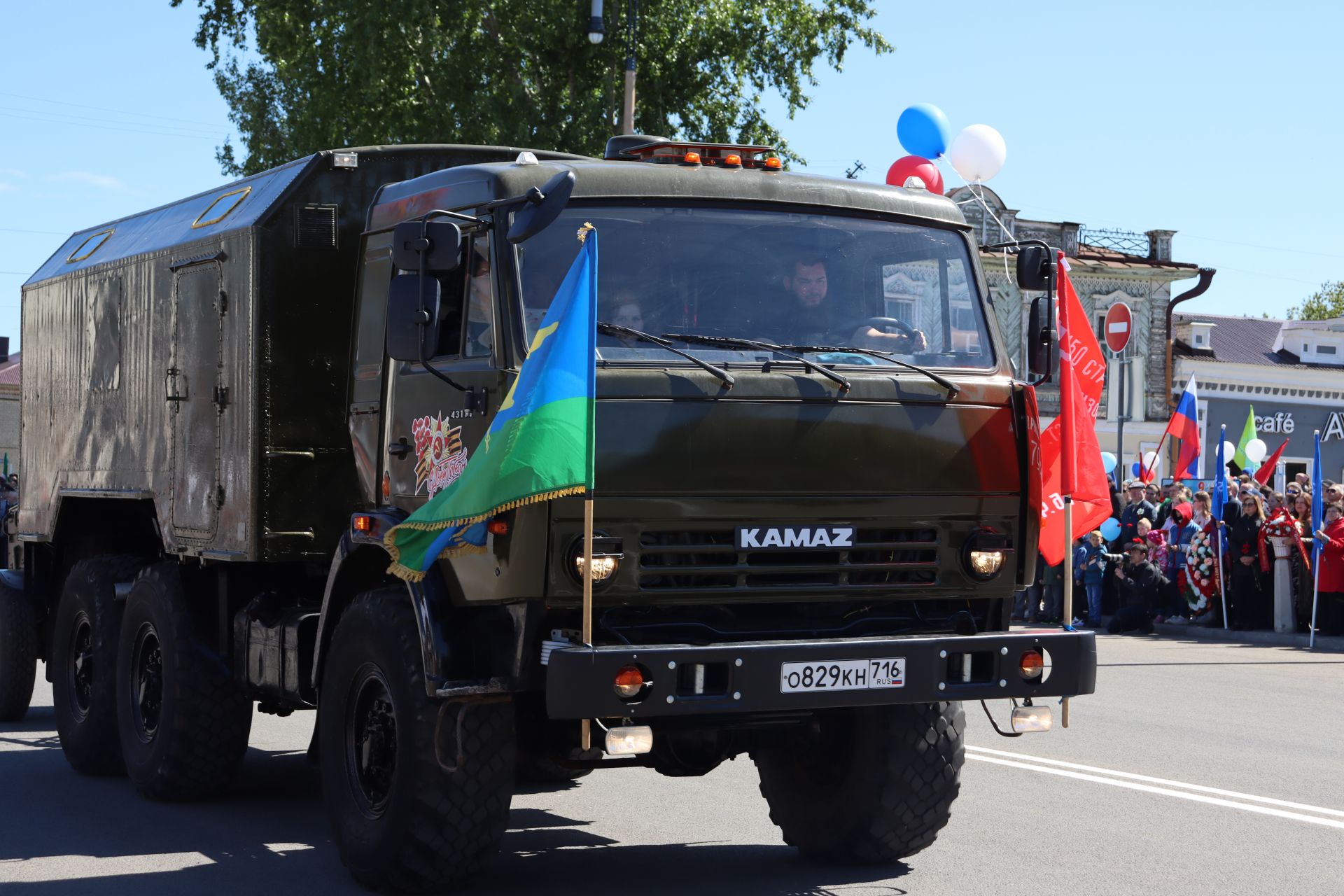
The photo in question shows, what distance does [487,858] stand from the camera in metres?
6.70

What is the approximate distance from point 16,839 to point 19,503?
426 centimetres

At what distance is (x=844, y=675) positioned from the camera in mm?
6359

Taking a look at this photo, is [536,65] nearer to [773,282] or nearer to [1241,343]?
[773,282]

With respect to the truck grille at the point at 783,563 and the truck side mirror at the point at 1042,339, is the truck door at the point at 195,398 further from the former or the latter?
the truck side mirror at the point at 1042,339

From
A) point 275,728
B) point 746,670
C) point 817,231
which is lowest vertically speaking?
point 275,728

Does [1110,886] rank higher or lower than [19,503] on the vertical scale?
lower

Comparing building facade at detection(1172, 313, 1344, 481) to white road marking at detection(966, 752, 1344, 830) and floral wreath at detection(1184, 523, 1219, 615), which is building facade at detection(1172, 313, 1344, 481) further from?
white road marking at detection(966, 752, 1344, 830)

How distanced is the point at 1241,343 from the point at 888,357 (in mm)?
60382

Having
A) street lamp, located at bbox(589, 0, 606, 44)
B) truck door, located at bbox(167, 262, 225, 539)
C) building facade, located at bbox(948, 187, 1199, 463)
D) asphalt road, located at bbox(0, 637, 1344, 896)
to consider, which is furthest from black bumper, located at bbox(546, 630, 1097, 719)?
building facade, located at bbox(948, 187, 1199, 463)

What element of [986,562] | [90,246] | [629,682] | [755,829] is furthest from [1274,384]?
[629,682]

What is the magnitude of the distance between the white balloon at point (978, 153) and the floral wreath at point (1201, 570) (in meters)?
5.00

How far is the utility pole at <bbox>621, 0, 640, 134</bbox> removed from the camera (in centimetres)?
2739

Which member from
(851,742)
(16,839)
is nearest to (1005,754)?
(851,742)

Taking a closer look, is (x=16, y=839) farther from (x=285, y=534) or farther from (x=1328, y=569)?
(x=1328, y=569)
